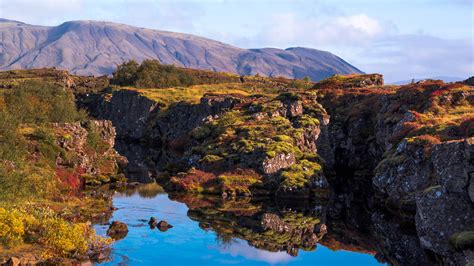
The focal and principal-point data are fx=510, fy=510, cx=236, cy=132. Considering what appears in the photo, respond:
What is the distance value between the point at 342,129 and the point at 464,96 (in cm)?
2363

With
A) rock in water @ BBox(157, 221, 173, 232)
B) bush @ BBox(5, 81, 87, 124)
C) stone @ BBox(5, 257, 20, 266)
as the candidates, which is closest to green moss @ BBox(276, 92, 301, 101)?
bush @ BBox(5, 81, 87, 124)

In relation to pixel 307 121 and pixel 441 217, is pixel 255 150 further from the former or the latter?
pixel 441 217

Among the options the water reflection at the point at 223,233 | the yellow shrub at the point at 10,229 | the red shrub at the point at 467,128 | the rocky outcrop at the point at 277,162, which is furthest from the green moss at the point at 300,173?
the yellow shrub at the point at 10,229

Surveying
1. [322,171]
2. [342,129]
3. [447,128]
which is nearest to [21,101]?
[322,171]

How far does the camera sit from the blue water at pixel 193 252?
41.5 meters

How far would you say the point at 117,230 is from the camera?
47688mm

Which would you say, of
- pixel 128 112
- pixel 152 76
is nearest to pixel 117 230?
pixel 128 112

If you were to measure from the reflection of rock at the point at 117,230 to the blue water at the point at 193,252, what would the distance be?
22.8 inches

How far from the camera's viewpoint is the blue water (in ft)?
→ 136

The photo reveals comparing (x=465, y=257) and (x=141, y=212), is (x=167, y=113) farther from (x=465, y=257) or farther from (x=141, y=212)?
(x=465, y=257)

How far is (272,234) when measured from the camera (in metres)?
50.0

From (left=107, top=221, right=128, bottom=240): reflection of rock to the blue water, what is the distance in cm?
58

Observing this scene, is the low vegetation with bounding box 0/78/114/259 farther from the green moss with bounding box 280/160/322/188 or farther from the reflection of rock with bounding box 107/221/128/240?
the green moss with bounding box 280/160/322/188

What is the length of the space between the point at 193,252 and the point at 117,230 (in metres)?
8.33
